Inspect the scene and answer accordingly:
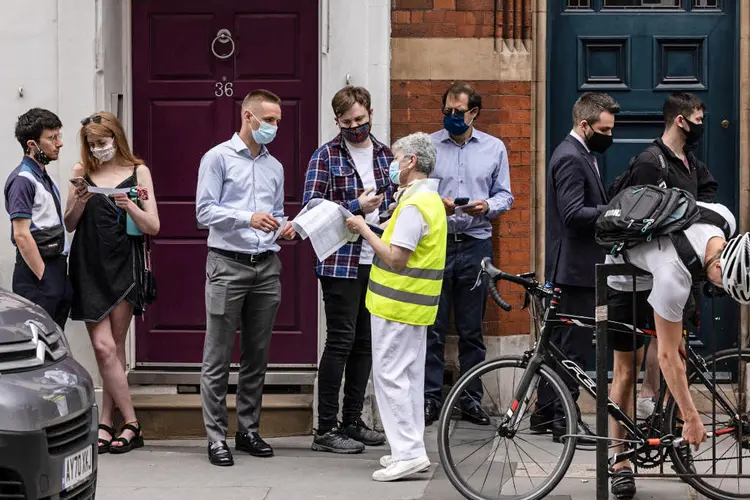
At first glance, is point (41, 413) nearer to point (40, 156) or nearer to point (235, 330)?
point (235, 330)

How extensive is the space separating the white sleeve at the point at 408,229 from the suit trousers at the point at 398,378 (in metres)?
0.47

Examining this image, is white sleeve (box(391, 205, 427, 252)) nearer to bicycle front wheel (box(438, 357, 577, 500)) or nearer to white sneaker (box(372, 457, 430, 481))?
bicycle front wheel (box(438, 357, 577, 500))

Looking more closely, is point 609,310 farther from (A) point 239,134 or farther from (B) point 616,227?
(A) point 239,134

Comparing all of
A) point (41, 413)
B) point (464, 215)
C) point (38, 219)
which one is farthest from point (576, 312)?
point (41, 413)

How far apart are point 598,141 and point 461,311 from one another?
4.83 feet

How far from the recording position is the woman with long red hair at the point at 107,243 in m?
8.30

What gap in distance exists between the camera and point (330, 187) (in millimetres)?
8312

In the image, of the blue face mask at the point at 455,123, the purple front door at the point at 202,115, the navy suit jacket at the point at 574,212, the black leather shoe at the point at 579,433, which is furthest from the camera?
the purple front door at the point at 202,115

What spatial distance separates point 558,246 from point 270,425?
7.46ft

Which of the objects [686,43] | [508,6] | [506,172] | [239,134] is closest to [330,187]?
[239,134]

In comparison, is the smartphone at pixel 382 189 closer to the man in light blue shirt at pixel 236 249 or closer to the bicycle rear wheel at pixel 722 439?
the man in light blue shirt at pixel 236 249

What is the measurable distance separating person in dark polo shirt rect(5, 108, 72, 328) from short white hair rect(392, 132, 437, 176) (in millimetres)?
2262

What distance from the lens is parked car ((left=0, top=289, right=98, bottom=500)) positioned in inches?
200

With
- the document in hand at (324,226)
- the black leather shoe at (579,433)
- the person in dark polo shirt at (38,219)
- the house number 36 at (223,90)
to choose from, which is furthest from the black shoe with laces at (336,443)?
the house number 36 at (223,90)
